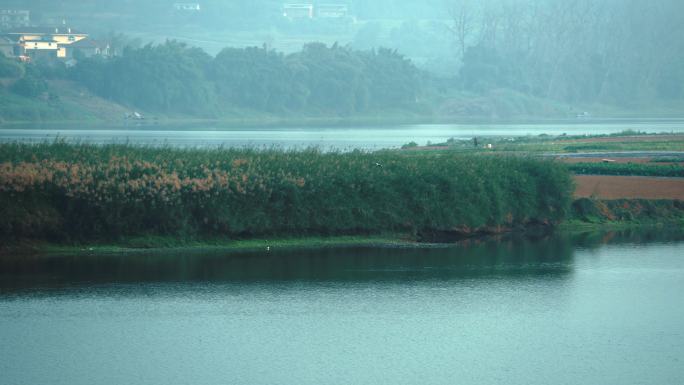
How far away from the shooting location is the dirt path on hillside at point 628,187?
41812 mm

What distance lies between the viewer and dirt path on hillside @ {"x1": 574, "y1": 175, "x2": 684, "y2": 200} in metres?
41.8

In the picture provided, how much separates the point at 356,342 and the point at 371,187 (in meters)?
13.3

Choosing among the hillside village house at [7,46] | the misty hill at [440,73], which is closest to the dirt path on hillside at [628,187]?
the misty hill at [440,73]

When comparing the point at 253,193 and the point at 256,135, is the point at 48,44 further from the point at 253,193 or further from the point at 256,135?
the point at 253,193

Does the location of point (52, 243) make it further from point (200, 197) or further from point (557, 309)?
point (557, 309)

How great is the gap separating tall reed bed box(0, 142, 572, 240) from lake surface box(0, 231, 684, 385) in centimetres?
153

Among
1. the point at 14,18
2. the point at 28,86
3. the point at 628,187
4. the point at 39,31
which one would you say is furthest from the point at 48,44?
the point at 628,187

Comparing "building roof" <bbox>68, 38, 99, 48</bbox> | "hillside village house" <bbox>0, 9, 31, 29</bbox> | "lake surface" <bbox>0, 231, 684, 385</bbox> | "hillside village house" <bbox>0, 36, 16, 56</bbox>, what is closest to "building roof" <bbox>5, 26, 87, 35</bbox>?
"hillside village house" <bbox>0, 36, 16, 56</bbox>

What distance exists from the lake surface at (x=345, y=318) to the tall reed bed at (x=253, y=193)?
60.1 inches

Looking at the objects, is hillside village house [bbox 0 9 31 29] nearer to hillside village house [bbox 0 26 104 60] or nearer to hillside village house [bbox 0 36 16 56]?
hillside village house [bbox 0 26 104 60]

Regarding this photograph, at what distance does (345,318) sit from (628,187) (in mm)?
23733

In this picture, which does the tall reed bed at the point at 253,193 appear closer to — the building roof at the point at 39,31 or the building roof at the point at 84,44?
the building roof at the point at 84,44

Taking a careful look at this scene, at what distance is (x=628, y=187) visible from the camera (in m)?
43.7

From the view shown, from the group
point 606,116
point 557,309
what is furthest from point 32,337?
point 606,116
